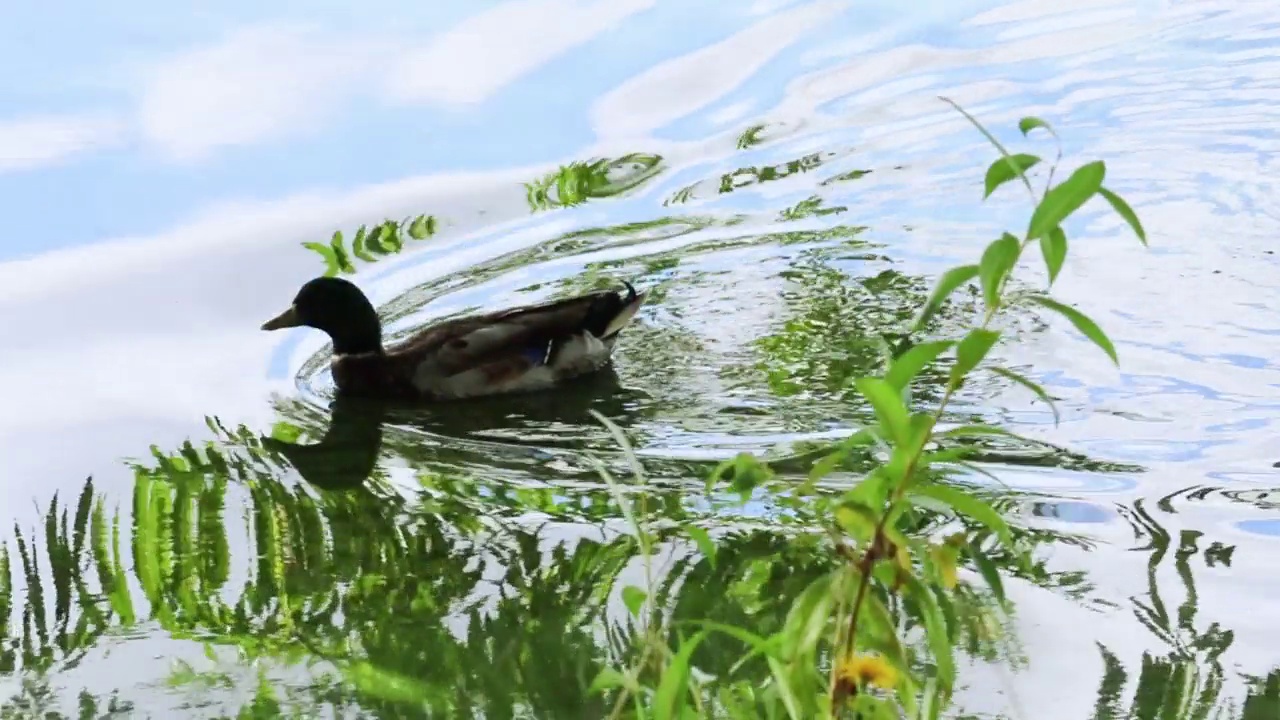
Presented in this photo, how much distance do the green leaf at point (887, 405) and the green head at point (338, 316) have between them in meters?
4.36

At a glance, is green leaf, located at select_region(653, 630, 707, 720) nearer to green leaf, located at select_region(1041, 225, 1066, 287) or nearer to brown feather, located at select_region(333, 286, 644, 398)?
green leaf, located at select_region(1041, 225, 1066, 287)

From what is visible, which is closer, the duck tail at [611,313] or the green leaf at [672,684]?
the green leaf at [672,684]

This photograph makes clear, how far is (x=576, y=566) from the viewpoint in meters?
4.31

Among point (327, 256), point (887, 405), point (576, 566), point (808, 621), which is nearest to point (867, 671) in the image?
point (808, 621)

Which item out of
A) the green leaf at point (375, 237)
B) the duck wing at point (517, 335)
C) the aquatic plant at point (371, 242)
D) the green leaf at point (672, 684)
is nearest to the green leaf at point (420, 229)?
the aquatic plant at point (371, 242)

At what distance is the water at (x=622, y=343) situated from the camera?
3965 mm

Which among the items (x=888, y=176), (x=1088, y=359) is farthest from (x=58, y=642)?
(x=888, y=176)

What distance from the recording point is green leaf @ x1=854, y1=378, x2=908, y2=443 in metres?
2.05

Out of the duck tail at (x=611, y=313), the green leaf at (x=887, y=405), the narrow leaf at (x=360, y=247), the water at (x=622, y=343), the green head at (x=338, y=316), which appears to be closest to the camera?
the green leaf at (x=887, y=405)

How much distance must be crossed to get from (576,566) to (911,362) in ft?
7.74

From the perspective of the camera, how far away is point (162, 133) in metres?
7.86

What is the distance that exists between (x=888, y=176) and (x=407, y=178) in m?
Result: 2.05

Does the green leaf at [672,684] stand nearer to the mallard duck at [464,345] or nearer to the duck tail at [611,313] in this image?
the mallard duck at [464,345]

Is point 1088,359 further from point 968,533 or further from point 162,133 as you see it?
point 162,133
